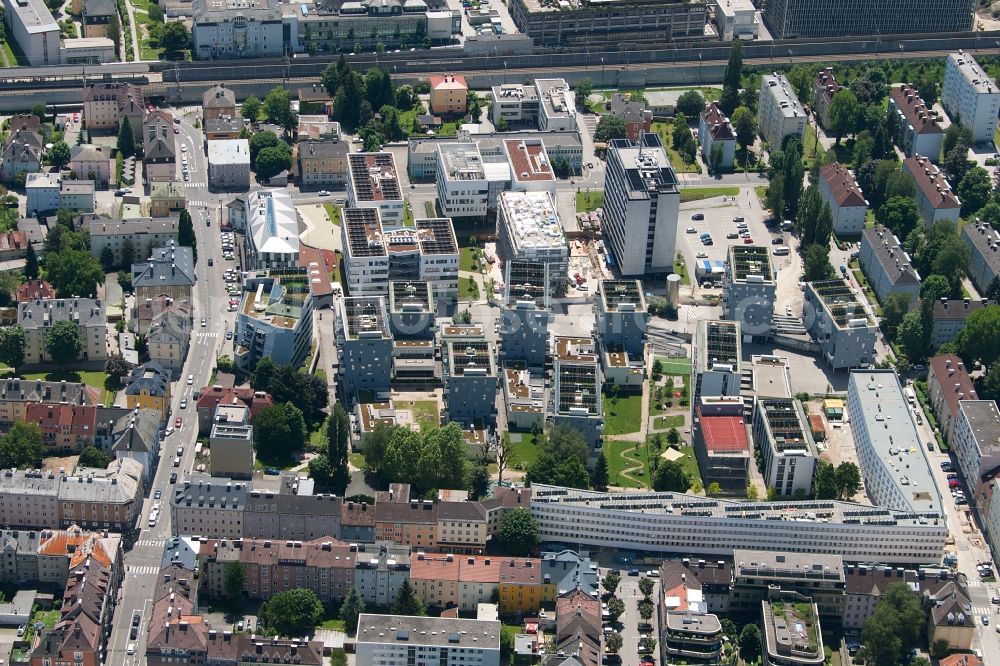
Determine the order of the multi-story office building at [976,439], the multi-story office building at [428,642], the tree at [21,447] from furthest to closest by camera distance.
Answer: the multi-story office building at [976,439] < the tree at [21,447] < the multi-story office building at [428,642]

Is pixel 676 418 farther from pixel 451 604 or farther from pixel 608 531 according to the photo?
pixel 451 604

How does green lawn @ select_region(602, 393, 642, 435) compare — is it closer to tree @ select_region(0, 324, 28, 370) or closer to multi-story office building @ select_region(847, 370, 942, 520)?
multi-story office building @ select_region(847, 370, 942, 520)

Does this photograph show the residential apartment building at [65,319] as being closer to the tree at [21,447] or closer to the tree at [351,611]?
the tree at [21,447]

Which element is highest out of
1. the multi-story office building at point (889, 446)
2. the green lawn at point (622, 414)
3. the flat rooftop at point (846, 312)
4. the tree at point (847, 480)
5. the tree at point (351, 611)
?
the flat rooftop at point (846, 312)

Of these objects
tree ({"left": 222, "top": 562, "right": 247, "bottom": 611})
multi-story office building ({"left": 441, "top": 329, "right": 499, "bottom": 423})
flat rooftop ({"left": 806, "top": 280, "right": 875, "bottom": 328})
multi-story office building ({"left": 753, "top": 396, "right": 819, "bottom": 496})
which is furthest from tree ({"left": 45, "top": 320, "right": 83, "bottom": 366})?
flat rooftop ({"left": 806, "top": 280, "right": 875, "bottom": 328})

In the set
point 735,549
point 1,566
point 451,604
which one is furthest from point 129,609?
point 735,549

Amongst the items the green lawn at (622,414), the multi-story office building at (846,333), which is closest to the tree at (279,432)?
the green lawn at (622,414)
